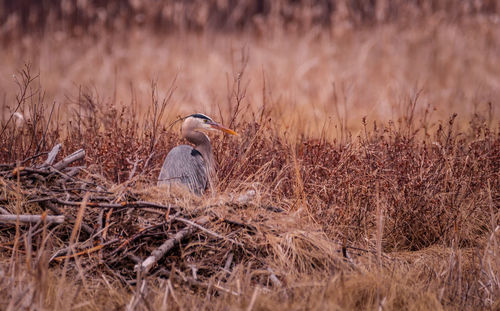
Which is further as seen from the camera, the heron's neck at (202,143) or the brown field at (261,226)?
the heron's neck at (202,143)

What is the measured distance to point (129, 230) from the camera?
2.71 m

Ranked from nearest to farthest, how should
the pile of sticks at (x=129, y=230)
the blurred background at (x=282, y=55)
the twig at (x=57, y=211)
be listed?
the pile of sticks at (x=129, y=230) < the twig at (x=57, y=211) < the blurred background at (x=282, y=55)

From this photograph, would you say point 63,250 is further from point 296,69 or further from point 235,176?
point 296,69

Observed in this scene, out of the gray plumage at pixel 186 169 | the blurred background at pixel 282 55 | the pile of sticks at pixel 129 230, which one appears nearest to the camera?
the pile of sticks at pixel 129 230

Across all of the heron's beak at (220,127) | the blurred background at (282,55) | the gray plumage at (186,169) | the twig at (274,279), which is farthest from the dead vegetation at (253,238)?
the blurred background at (282,55)

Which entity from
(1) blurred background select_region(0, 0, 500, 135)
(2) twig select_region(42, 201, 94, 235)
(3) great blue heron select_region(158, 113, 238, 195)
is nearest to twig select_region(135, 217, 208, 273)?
(2) twig select_region(42, 201, 94, 235)

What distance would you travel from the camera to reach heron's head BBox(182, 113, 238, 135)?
13.1 ft

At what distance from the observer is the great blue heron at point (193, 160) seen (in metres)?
3.61

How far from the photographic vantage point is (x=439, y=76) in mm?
8906

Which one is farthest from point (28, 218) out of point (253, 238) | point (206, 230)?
point (253, 238)

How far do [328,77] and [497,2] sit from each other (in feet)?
17.2

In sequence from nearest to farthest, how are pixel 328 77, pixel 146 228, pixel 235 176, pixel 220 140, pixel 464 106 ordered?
1. pixel 146 228
2. pixel 235 176
3. pixel 220 140
4. pixel 464 106
5. pixel 328 77

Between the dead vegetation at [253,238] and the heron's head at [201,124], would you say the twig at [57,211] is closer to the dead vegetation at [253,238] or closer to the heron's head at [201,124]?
the dead vegetation at [253,238]

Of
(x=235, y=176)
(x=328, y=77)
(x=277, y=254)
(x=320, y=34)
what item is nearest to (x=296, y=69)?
(x=328, y=77)
